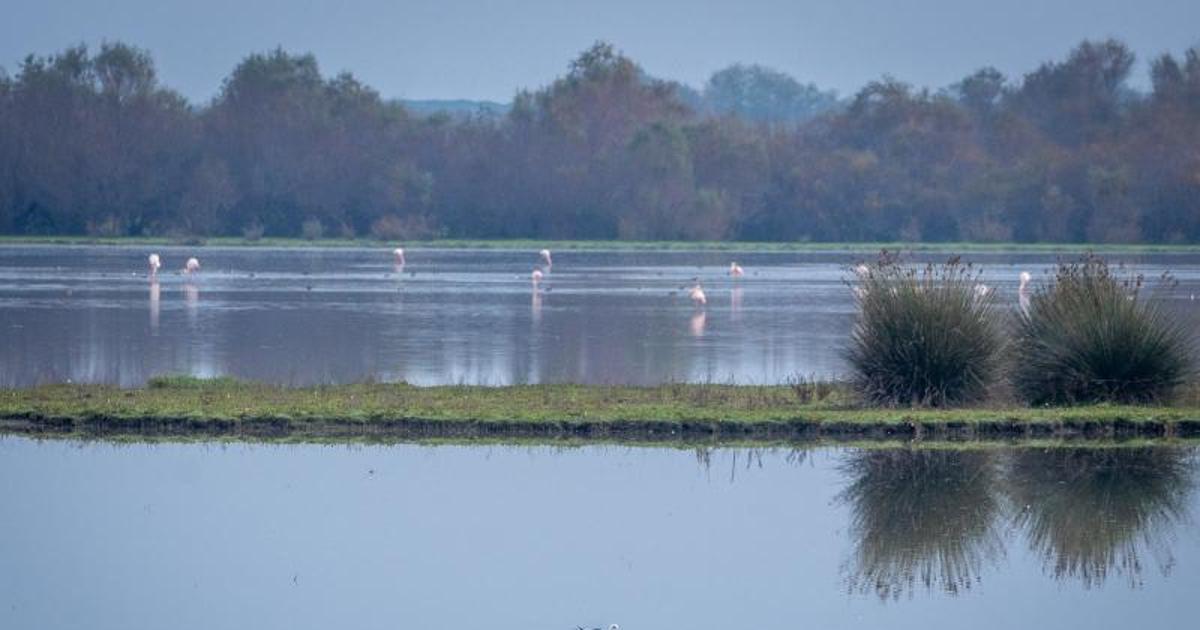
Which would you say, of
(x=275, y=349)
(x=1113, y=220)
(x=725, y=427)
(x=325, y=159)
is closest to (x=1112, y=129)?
(x=1113, y=220)

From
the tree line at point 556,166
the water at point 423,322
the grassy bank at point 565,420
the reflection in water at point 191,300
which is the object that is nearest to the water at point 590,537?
the grassy bank at point 565,420

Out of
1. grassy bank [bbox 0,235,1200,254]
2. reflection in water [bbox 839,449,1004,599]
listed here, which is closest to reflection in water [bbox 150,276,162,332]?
reflection in water [bbox 839,449,1004,599]

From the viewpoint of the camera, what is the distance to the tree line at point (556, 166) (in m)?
92.1

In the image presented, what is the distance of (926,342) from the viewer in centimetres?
2112

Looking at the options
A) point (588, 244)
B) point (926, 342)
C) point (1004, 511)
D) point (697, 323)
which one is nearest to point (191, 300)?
point (697, 323)

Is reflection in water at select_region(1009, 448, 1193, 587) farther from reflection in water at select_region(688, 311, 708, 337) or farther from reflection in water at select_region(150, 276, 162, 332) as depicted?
reflection in water at select_region(150, 276, 162, 332)

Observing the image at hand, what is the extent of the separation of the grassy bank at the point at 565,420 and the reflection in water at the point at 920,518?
41.9 inches

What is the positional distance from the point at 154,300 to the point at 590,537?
31196 mm

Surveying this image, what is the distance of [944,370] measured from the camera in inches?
836

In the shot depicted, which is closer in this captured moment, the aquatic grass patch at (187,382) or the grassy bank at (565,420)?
the grassy bank at (565,420)

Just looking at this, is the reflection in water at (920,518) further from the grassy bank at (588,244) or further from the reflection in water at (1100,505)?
the grassy bank at (588,244)

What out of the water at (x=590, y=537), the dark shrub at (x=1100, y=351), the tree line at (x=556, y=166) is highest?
the tree line at (x=556, y=166)

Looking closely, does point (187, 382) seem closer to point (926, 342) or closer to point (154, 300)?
point (926, 342)

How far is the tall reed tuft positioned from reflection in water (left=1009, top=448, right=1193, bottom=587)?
2.31 metres
